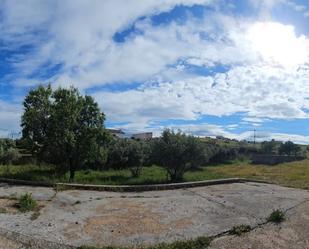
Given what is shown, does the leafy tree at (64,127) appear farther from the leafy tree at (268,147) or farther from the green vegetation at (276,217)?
the leafy tree at (268,147)

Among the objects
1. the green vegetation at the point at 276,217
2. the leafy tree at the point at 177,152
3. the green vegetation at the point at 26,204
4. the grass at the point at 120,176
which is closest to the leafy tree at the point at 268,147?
the grass at the point at 120,176

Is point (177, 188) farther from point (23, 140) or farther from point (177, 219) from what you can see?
point (23, 140)

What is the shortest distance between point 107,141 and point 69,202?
1098cm

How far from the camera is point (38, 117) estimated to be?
945 inches

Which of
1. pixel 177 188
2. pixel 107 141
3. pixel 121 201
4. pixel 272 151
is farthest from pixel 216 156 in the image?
pixel 121 201

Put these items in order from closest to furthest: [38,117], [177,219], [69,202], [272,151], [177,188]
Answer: [177,219] → [69,202] → [177,188] → [38,117] → [272,151]

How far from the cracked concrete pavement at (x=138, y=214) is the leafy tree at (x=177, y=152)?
213 inches

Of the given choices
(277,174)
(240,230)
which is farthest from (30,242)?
(277,174)

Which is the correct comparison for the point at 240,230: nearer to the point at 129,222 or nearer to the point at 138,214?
the point at 129,222

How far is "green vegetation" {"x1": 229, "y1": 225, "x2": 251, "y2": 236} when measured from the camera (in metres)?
11.8

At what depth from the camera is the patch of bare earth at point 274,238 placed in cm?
1104

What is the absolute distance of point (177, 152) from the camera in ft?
82.0

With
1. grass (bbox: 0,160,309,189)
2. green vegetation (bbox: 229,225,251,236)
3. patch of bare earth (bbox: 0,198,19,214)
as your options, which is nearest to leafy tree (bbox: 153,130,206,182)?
grass (bbox: 0,160,309,189)

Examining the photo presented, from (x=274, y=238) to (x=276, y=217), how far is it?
6.10 feet
